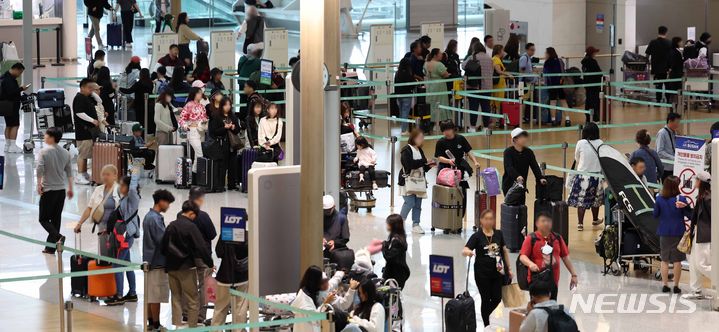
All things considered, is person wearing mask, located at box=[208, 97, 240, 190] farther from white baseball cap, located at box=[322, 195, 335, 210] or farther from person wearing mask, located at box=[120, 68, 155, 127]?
white baseball cap, located at box=[322, 195, 335, 210]

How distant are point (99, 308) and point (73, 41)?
74.3ft

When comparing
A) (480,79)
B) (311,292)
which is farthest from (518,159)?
(480,79)

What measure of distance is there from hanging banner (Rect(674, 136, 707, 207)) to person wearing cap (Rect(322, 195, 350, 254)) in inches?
143

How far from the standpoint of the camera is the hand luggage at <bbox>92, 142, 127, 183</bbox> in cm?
1933

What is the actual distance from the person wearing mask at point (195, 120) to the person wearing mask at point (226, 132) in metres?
0.37

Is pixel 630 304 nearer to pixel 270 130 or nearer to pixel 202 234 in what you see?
pixel 202 234

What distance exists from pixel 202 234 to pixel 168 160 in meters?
7.47

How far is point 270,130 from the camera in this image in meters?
18.8

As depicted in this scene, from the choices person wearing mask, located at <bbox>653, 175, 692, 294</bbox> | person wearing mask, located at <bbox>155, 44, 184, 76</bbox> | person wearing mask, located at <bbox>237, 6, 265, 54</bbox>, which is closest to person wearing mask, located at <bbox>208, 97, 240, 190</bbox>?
person wearing mask, located at <bbox>155, 44, 184, 76</bbox>

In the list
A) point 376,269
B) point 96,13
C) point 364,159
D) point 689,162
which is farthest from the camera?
point 96,13

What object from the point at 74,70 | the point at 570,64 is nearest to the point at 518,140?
the point at 570,64

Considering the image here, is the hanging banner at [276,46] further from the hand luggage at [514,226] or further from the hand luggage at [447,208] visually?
the hand luggage at [514,226]

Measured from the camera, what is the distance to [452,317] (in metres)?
11.7

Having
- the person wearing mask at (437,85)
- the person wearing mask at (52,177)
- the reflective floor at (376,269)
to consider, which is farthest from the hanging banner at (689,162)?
the person wearing mask at (437,85)
